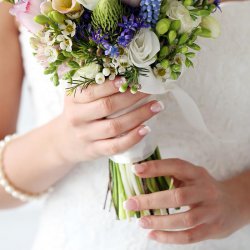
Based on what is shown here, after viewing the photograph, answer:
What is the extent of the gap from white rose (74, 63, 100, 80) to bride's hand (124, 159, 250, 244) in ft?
0.73

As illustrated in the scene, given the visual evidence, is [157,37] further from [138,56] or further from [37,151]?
[37,151]

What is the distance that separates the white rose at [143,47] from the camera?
0.84 metres

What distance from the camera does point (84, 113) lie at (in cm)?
98

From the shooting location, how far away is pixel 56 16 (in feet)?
2.67

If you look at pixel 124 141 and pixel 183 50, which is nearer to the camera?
pixel 183 50

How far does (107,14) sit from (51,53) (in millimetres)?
122

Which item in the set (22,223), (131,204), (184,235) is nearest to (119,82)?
(131,204)

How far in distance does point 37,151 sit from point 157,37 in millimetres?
503

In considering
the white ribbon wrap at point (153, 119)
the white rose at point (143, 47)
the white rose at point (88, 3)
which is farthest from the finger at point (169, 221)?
the white rose at point (88, 3)

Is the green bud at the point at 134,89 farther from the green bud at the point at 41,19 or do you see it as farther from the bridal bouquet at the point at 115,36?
the green bud at the point at 41,19

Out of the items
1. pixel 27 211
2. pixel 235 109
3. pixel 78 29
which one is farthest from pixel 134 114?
pixel 27 211

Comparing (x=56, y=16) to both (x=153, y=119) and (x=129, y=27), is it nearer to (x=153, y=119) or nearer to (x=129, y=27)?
(x=129, y=27)

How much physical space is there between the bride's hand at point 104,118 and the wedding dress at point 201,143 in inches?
8.1

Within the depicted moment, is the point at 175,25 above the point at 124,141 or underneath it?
above
